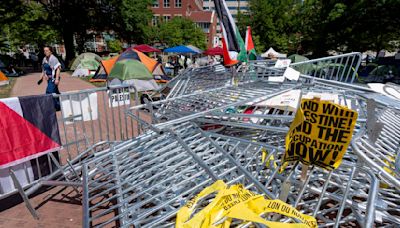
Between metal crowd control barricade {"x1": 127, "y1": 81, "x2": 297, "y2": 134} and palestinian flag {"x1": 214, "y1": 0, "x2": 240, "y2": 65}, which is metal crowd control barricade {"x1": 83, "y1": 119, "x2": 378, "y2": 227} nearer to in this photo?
metal crowd control barricade {"x1": 127, "y1": 81, "x2": 297, "y2": 134}

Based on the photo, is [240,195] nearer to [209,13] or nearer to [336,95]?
[336,95]

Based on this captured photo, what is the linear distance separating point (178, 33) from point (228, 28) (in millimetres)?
39703

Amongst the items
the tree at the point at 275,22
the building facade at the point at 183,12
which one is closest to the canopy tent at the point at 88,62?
the tree at the point at 275,22

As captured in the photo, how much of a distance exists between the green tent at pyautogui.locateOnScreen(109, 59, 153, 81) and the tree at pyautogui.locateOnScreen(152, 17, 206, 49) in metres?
30.0

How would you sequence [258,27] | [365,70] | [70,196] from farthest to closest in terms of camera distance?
[258,27]
[365,70]
[70,196]

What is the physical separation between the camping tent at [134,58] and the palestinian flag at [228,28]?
9461 mm

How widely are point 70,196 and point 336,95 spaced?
4.09 metres

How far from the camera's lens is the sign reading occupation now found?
166 centimetres

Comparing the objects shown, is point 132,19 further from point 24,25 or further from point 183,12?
point 183,12

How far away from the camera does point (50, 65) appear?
24.8 ft

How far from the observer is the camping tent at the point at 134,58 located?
13.8m

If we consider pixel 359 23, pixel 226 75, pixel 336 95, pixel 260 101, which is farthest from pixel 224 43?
pixel 359 23

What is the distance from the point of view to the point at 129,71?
11.9m

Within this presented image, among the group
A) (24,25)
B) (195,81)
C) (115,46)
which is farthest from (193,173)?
(115,46)
